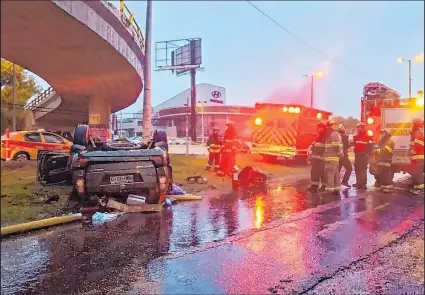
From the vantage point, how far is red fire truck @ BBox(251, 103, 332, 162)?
12.1 m

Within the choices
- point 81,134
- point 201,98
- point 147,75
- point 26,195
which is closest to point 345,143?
point 201,98

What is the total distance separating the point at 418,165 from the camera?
855cm

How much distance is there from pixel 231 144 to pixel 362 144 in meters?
3.12

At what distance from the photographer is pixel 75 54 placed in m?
1.45

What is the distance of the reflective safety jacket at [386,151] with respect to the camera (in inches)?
356

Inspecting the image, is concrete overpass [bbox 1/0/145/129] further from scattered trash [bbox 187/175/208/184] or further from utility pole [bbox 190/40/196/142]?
scattered trash [bbox 187/175/208/184]

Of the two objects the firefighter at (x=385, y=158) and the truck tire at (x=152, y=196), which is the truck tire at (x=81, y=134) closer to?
the truck tire at (x=152, y=196)

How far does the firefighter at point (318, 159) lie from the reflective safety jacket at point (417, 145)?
171cm

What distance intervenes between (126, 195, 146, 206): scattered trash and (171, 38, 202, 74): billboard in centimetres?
228

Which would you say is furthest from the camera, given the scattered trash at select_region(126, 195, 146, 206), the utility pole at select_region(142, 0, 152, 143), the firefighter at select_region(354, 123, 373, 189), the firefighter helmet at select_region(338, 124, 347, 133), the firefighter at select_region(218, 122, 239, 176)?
the firefighter at select_region(218, 122, 239, 176)

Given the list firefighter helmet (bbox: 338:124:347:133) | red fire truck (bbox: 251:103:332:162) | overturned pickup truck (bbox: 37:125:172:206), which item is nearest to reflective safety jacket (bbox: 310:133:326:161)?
firefighter helmet (bbox: 338:124:347:133)

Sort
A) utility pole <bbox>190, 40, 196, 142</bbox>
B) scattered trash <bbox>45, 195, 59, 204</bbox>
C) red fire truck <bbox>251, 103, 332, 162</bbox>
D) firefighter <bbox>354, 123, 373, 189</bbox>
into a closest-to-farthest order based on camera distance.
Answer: utility pole <bbox>190, 40, 196, 142</bbox>, scattered trash <bbox>45, 195, 59, 204</bbox>, firefighter <bbox>354, 123, 373, 189</bbox>, red fire truck <bbox>251, 103, 332, 162</bbox>

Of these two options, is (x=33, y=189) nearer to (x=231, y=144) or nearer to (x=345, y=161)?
(x=231, y=144)

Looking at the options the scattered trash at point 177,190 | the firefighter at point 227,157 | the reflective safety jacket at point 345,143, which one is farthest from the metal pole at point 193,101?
the firefighter at point 227,157
